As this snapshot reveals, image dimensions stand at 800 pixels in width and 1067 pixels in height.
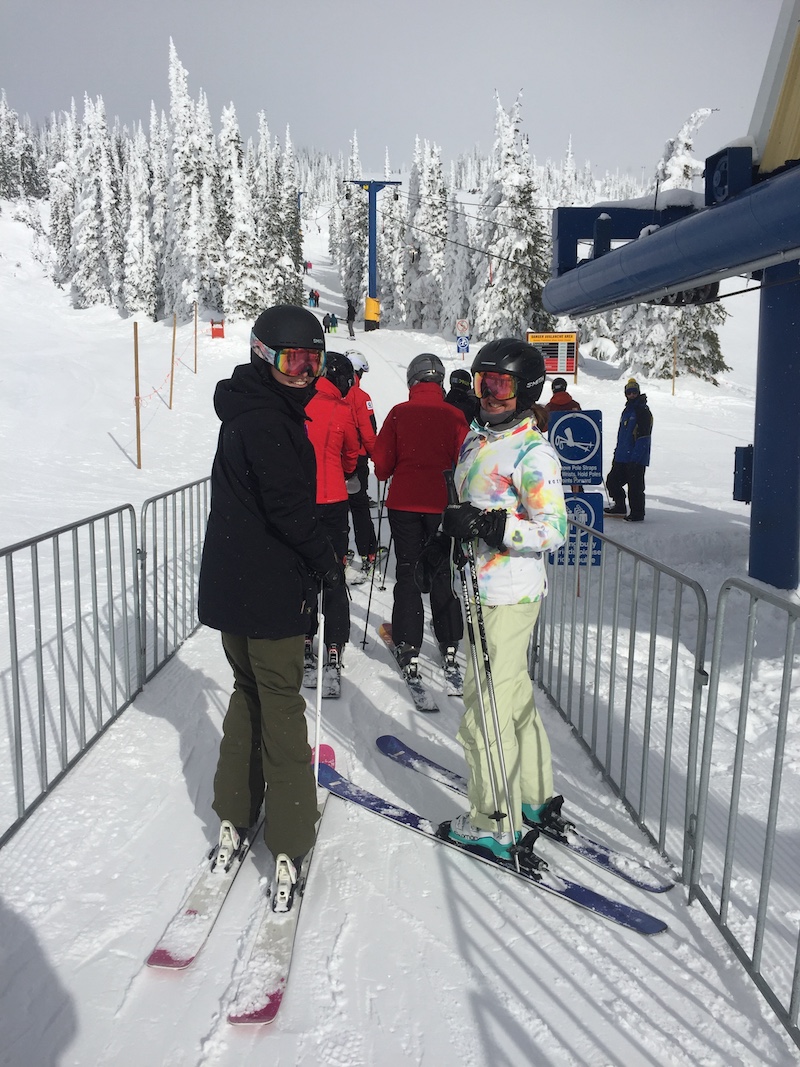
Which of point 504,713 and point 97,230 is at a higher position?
point 97,230

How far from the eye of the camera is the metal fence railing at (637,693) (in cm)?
338

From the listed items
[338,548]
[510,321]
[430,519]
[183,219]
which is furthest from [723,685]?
[183,219]

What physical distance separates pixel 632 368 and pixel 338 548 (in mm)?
31975

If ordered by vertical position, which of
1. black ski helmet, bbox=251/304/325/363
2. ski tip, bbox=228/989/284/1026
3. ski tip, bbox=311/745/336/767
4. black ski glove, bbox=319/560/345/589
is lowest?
ski tip, bbox=228/989/284/1026

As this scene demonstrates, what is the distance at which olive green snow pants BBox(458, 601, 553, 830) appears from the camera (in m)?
3.23

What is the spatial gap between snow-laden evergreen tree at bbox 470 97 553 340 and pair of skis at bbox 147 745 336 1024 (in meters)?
38.9

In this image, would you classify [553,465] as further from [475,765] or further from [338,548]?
[338,548]

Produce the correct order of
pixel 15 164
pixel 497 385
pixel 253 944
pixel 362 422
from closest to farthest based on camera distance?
pixel 253 944, pixel 497 385, pixel 362 422, pixel 15 164

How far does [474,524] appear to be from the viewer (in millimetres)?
3021

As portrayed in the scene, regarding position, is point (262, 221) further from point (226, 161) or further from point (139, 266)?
point (139, 266)

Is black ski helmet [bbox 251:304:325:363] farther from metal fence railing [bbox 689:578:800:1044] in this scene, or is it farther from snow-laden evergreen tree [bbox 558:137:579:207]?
snow-laden evergreen tree [bbox 558:137:579:207]

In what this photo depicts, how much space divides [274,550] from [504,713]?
122 centimetres

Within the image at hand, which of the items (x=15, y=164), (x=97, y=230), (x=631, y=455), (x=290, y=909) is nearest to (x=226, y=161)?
(x=97, y=230)

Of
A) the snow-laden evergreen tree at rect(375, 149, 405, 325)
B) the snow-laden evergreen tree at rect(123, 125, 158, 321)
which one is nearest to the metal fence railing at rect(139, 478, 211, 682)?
the snow-laden evergreen tree at rect(123, 125, 158, 321)
